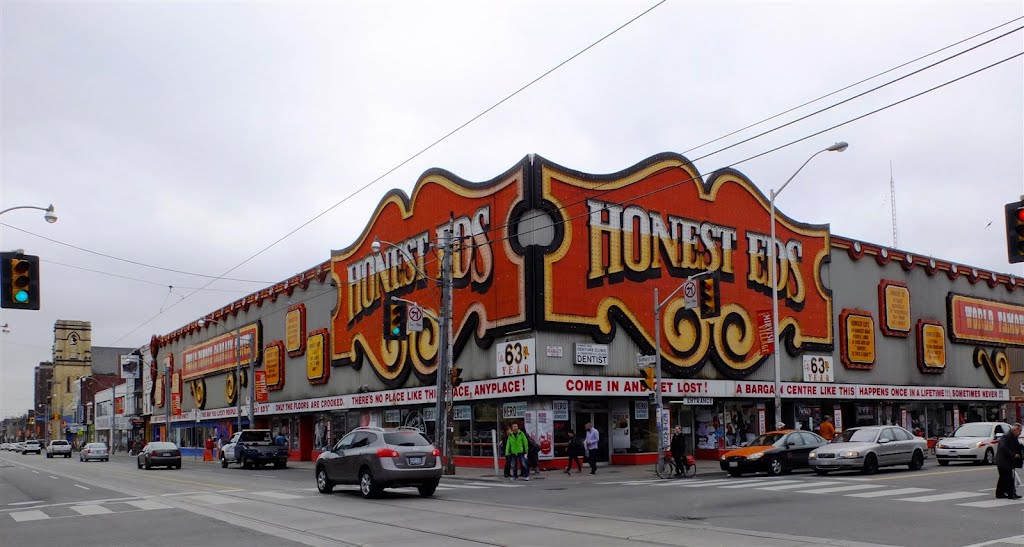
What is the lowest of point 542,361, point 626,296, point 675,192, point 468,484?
point 468,484

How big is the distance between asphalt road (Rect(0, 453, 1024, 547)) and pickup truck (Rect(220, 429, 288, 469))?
15394 mm

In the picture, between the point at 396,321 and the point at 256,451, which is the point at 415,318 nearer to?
the point at 396,321

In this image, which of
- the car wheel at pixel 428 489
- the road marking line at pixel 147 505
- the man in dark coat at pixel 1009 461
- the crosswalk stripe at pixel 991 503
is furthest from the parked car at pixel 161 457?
the man in dark coat at pixel 1009 461

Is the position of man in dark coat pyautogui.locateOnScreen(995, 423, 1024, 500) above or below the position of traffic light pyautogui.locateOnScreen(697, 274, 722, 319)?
below

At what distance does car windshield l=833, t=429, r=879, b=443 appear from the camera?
25.7 m

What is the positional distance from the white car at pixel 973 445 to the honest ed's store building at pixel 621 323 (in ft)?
29.1

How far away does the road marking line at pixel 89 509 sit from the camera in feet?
60.7

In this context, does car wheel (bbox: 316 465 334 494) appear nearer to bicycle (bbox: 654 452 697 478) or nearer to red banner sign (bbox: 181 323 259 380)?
bicycle (bbox: 654 452 697 478)

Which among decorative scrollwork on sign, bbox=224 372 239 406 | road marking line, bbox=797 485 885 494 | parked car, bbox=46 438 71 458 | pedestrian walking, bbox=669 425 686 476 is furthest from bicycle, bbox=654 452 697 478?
parked car, bbox=46 438 71 458

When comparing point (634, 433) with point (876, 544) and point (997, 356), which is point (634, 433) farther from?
point (997, 356)

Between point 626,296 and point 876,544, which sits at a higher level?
point 626,296

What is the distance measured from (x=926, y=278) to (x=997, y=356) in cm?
806

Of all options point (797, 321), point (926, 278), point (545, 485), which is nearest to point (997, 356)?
point (926, 278)

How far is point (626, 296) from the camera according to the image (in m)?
34.9
